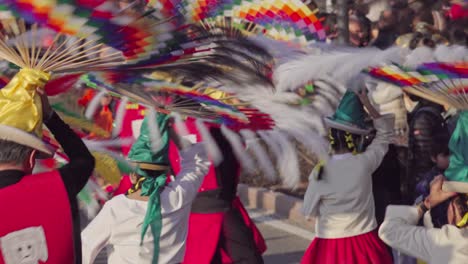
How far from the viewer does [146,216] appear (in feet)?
16.6

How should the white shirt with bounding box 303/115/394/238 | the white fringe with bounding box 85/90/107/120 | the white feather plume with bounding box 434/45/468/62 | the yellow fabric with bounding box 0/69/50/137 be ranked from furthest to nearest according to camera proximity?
the white shirt with bounding box 303/115/394/238
the white fringe with bounding box 85/90/107/120
the white feather plume with bounding box 434/45/468/62
the yellow fabric with bounding box 0/69/50/137

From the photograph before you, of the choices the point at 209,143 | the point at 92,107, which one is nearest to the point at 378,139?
the point at 209,143

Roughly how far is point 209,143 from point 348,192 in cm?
118

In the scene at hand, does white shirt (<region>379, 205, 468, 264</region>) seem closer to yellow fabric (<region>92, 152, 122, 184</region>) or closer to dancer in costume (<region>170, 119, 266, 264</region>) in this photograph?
yellow fabric (<region>92, 152, 122, 184</region>)

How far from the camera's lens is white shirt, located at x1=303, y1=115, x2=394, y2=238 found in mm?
6023

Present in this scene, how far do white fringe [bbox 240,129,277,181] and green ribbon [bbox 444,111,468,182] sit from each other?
79 centimetres

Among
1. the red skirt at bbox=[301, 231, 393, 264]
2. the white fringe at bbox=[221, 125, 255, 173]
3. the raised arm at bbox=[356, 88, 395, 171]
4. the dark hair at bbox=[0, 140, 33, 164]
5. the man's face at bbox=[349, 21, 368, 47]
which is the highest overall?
the dark hair at bbox=[0, 140, 33, 164]

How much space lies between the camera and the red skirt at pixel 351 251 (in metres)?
6.07

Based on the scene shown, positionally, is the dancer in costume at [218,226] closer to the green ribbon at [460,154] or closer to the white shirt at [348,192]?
the white shirt at [348,192]

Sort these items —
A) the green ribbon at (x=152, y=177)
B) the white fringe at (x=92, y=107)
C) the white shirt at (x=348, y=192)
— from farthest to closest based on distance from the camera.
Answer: the white shirt at (x=348, y=192) < the green ribbon at (x=152, y=177) < the white fringe at (x=92, y=107)

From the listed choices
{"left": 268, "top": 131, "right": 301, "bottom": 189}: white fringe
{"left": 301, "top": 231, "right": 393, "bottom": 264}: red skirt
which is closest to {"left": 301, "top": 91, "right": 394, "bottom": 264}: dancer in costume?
{"left": 301, "top": 231, "right": 393, "bottom": 264}: red skirt

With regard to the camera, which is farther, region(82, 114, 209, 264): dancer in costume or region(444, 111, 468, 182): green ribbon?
region(82, 114, 209, 264): dancer in costume

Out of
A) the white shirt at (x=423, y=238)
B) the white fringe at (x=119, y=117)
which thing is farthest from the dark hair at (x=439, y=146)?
the white fringe at (x=119, y=117)

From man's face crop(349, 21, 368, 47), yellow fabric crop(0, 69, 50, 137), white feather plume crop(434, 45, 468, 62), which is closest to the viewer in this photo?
yellow fabric crop(0, 69, 50, 137)
